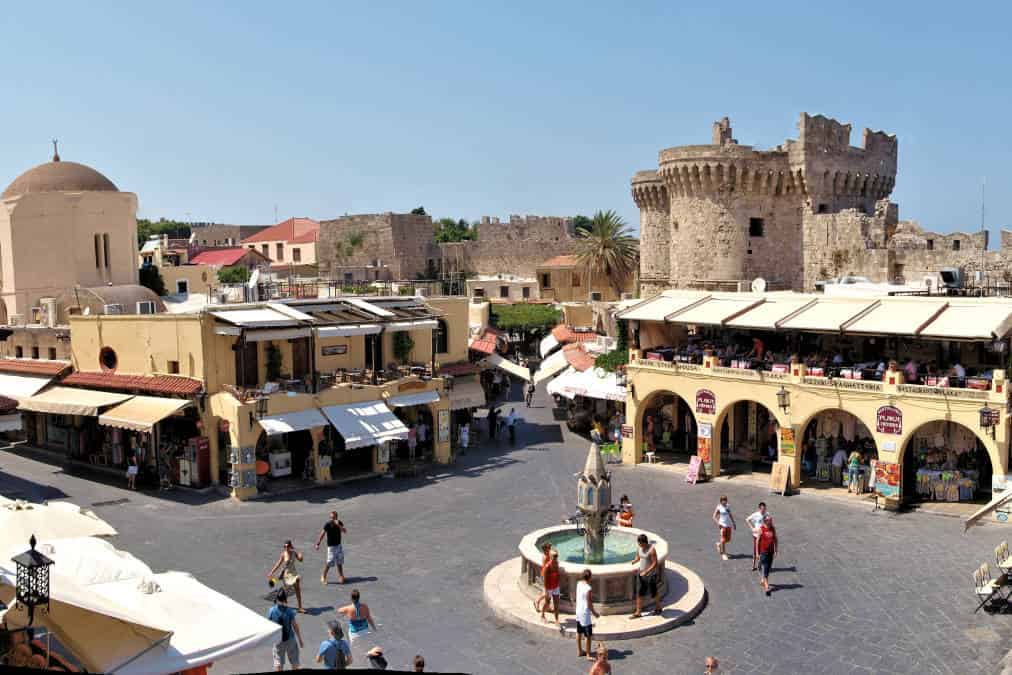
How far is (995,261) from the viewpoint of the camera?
3331 centimetres

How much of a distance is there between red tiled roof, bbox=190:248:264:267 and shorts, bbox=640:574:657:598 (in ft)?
186

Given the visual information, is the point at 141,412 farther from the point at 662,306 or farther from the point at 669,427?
the point at 669,427

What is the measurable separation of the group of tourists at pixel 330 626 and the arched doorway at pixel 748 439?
12.8 m

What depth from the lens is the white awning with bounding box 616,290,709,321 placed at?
2675 centimetres

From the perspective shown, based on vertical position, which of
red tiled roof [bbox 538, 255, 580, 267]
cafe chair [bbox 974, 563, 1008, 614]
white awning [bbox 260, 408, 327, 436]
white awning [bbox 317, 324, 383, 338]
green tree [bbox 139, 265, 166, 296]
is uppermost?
red tiled roof [bbox 538, 255, 580, 267]

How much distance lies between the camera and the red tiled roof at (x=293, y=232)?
77375mm

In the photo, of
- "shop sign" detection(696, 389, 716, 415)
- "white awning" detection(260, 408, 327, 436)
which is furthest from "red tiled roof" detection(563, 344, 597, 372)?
"white awning" detection(260, 408, 327, 436)

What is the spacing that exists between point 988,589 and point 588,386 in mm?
16073

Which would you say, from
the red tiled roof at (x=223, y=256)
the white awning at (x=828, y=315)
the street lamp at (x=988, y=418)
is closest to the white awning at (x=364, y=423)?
the white awning at (x=828, y=315)

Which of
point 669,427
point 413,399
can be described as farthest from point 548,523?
point 669,427

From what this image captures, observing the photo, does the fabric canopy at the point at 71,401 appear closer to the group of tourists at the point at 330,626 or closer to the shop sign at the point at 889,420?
the group of tourists at the point at 330,626

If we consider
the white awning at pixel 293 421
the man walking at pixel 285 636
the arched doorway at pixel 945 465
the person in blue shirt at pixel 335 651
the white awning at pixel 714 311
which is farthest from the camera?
the white awning at pixel 714 311

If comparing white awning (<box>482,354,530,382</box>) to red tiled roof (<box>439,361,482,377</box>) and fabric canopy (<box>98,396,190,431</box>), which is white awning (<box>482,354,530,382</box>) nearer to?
red tiled roof (<box>439,361,482,377</box>)

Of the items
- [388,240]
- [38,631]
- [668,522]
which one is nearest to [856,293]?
[668,522]
